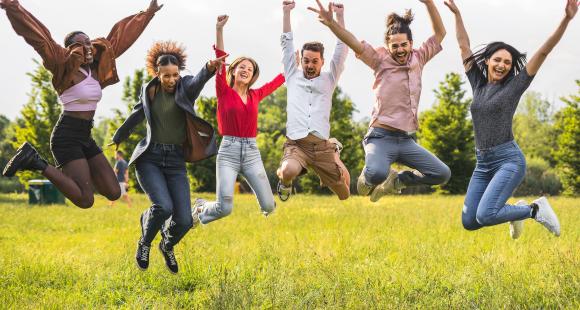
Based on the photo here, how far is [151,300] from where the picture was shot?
897cm

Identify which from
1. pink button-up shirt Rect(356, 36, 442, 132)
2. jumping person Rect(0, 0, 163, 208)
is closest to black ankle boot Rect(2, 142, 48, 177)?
jumping person Rect(0, 0, 163, 208)

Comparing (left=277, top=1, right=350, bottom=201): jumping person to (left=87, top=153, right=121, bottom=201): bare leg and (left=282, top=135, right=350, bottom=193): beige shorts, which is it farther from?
(left=87, top=153, right=121, bottom=201): bare leg

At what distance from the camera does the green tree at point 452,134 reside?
105 ft

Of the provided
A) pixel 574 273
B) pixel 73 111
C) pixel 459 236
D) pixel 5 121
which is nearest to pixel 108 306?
pixel 73 111

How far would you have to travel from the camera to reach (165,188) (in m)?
7.39

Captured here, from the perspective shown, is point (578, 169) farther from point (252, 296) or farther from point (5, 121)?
point (5, 121)

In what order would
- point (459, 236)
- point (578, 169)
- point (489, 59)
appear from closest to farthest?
point (489, 59) → point (459, 236) → point (578, 169)

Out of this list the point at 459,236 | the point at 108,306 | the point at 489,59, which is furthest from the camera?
the point at 459,236

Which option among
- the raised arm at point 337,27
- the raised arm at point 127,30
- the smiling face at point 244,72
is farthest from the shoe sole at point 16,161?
the raised arm at point 337,27

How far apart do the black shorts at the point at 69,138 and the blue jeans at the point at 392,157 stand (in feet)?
11.5

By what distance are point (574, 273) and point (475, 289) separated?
147 centimetres

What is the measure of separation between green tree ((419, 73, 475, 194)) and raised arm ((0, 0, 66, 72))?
25249 millimetres

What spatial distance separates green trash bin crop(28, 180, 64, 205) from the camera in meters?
26.1

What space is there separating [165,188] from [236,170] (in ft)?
3.56
